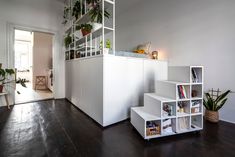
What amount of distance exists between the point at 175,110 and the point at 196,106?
39cm

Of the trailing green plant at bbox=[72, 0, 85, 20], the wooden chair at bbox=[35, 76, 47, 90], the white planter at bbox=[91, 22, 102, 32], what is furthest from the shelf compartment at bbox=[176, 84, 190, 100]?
the wooden chair at bbox=[35, 76, 47, 90]

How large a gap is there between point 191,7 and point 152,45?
125 centimetres

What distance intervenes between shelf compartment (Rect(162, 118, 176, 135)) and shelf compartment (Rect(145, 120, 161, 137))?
7 centimetres

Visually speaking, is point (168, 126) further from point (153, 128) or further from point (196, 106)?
point (196, 106)

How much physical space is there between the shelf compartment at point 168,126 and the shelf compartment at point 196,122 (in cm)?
31

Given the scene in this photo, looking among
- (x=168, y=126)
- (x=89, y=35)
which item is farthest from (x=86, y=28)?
(x=168, y=126)

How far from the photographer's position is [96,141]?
1778mm

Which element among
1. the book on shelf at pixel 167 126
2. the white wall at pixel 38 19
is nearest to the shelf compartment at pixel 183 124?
the book on shelf at pixel 167 126

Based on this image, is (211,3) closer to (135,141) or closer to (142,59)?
(142,59)

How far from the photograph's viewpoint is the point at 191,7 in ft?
9.45

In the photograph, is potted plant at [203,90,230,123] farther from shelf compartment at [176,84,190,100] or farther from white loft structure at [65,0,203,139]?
shelf compartment at [176,84,190,100]

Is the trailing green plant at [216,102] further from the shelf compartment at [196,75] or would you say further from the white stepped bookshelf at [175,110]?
the shelf compartment at [196,75]

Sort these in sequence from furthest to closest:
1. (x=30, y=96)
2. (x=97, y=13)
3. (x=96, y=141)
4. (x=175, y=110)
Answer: (x=30, y=96)
(x=97, y=13)
(x=175, y=110)
(x=96, y=141)

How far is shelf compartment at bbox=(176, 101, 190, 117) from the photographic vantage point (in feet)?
6.62
